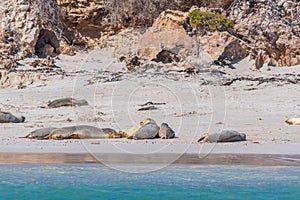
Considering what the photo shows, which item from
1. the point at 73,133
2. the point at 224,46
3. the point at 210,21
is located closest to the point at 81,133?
the point at 73,133

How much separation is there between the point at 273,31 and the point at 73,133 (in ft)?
30.6

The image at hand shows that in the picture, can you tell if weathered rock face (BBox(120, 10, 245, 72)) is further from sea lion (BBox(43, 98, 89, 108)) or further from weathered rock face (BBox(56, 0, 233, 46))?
sea lion (BBox(43, 98, 89, 108))

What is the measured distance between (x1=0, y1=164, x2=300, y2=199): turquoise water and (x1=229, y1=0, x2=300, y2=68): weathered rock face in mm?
9913

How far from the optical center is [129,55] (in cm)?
1625

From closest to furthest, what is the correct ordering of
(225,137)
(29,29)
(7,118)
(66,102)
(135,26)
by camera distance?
(225,137) < (7,118) < (66,102) < (29,29) < (135,26)

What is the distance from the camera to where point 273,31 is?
1656 cm

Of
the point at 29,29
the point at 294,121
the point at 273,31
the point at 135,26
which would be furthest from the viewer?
the point at 135,26

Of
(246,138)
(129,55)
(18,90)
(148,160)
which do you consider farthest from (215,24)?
(148,160)

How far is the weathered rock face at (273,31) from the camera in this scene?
16281 mm

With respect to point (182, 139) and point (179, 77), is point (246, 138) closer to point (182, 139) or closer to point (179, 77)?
point (182, 139)

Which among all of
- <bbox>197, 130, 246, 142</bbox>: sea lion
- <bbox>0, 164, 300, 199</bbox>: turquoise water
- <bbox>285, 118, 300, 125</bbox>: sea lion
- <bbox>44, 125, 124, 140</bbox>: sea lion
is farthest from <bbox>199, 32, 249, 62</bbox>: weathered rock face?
<bbox>0, 164, 300, 199</bbox>: turquoise water

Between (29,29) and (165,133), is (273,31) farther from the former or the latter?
(165,133)

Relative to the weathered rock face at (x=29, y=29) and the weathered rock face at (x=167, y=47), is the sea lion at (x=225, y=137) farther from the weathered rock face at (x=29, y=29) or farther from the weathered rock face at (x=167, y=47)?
the weathered rock face at (x=29, y=29)

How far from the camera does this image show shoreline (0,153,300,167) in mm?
6801
